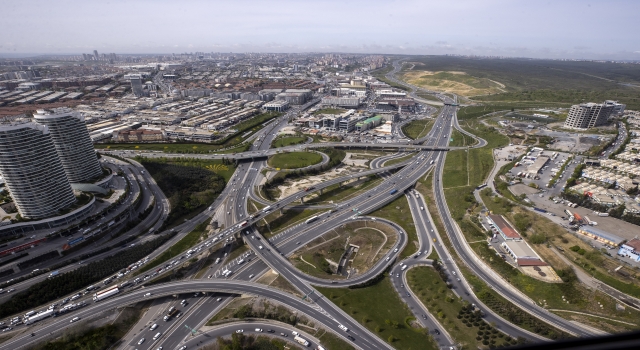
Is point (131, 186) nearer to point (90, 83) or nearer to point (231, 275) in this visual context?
point (231, 275)

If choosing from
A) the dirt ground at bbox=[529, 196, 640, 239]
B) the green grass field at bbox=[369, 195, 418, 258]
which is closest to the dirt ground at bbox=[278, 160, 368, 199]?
the green grass field at bbox=[369, 195, 418, 258]

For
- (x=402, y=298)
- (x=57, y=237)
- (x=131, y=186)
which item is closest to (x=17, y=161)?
(x=57, y=237)

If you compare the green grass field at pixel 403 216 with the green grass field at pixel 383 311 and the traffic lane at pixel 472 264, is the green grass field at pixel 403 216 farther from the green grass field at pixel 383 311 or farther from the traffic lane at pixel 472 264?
the green grass field at pixel 383 311

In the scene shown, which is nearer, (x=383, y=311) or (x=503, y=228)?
(x=383, y=311)

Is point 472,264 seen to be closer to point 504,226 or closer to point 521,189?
point 504,226

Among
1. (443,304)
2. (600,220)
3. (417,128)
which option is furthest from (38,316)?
(417,128)

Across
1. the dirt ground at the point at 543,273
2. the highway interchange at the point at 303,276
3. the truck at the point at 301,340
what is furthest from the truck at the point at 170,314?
the dirt ground at the point at 543,273
